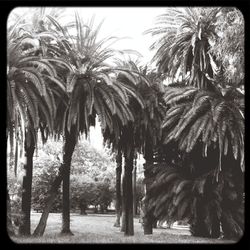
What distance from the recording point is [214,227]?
16.6 m

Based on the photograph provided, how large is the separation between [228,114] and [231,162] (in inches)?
102

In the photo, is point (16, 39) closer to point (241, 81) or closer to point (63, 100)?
point (63, 100)

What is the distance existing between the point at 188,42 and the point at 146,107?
3267mm

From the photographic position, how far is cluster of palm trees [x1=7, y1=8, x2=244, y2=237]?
13.8 metres

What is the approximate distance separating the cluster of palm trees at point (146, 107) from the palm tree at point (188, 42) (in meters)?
0.04

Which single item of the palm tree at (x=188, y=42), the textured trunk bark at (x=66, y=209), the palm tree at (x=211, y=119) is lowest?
the textured trunk bark at (x=66, y=209)

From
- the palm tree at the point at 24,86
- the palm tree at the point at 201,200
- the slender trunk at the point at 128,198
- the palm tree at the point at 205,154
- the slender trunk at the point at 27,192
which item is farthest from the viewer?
the slender trunk at the point at 128,198

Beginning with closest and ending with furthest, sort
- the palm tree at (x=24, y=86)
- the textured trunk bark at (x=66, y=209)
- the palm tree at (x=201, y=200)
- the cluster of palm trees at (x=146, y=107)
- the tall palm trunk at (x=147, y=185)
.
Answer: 1. the palm tree at (x=24, y=86)
2. the cluster of palm trees at (x=146, y=107)
3. the palm tree at (x=201, y=200)
4. the textured trunk bark at (x=66, y=209)
5. the tall palm trunk at (x=147, y=185)

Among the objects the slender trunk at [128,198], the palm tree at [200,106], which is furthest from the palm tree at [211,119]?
the slender trunk at [128,198]

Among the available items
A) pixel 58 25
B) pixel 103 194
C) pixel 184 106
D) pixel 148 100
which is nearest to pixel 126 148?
pixel 148 100

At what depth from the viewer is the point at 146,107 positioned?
55.9ft

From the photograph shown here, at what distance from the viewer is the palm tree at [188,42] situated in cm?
1702

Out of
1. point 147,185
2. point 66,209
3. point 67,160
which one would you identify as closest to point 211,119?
point 147,185

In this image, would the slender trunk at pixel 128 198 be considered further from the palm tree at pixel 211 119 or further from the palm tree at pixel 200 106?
the palm tree at pixel 211 119
